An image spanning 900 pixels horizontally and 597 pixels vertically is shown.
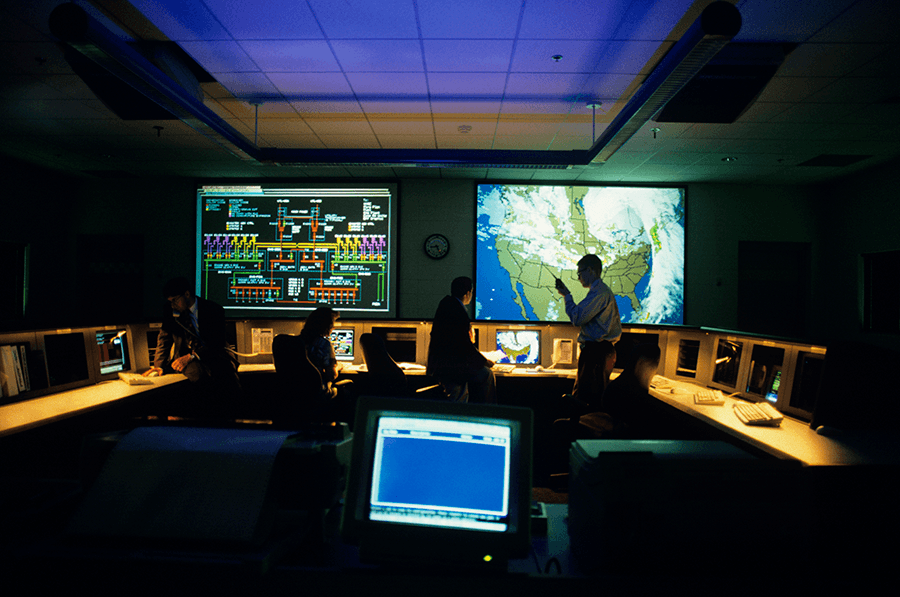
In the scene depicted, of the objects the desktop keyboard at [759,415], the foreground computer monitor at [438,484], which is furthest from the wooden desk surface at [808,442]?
the foreground computer monitor at [438,484]

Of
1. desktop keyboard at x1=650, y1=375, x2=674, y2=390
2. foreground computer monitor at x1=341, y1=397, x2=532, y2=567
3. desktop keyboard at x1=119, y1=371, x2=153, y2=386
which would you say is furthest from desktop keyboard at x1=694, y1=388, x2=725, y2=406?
desktop keyboard at x1=119, y1=371, x2=153, y2=386

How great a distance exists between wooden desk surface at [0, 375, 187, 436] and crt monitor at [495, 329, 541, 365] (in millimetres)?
2610

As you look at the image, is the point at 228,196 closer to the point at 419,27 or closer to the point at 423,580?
the point at 419,27

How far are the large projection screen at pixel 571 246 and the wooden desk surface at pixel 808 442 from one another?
286cm

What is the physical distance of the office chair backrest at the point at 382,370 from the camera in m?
3.47

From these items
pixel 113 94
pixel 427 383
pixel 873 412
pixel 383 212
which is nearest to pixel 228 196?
pixel 383 212

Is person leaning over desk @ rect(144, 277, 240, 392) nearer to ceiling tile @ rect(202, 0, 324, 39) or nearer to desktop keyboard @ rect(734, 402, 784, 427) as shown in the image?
ceiling tile @ rect(202, 0, 324, 39)

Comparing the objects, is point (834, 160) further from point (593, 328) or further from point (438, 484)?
point (438, 484)

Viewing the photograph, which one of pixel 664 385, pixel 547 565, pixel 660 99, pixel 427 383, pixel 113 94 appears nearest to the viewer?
pixel 547 565

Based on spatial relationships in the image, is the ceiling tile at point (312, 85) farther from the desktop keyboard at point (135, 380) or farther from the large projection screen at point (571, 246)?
the large projection screen at point (571, 246)

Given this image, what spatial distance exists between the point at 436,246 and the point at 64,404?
144 inches

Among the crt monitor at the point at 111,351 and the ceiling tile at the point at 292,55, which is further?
the crt monitor at the point at 111,351

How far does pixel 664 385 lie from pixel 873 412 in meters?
1.32

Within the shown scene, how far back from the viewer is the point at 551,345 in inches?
165
